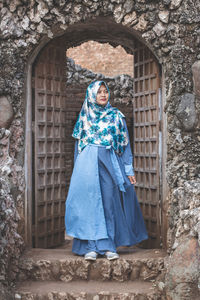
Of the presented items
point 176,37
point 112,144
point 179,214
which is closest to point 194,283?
point 179,214

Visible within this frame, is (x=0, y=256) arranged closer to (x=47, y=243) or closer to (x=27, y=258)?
(x=27, y=258)

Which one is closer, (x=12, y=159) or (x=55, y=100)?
(x=12, y=159)

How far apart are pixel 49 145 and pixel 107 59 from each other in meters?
12.1

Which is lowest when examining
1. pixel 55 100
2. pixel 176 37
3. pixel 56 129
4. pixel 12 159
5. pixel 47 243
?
pixel 47 243

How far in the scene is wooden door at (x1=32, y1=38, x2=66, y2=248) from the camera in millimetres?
5324

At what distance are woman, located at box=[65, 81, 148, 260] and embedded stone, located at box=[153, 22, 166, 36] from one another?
79 cm

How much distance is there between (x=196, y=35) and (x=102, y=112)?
4.26ft

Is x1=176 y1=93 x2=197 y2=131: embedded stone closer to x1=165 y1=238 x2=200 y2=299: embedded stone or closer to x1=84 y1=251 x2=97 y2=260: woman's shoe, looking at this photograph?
x1=165 y1=238 x2=200 y2=299: embedded stone

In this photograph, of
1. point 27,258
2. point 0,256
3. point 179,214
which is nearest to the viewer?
point 0,256

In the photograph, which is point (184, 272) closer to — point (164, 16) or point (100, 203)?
point (100, 203)

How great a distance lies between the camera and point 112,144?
482 cm

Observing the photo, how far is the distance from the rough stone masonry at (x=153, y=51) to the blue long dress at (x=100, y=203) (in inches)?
20.7

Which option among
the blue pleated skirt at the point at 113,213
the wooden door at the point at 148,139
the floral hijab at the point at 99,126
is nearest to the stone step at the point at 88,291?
the blue pleated skirt at the point at 113,213

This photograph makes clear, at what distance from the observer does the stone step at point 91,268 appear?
14.8 feet
